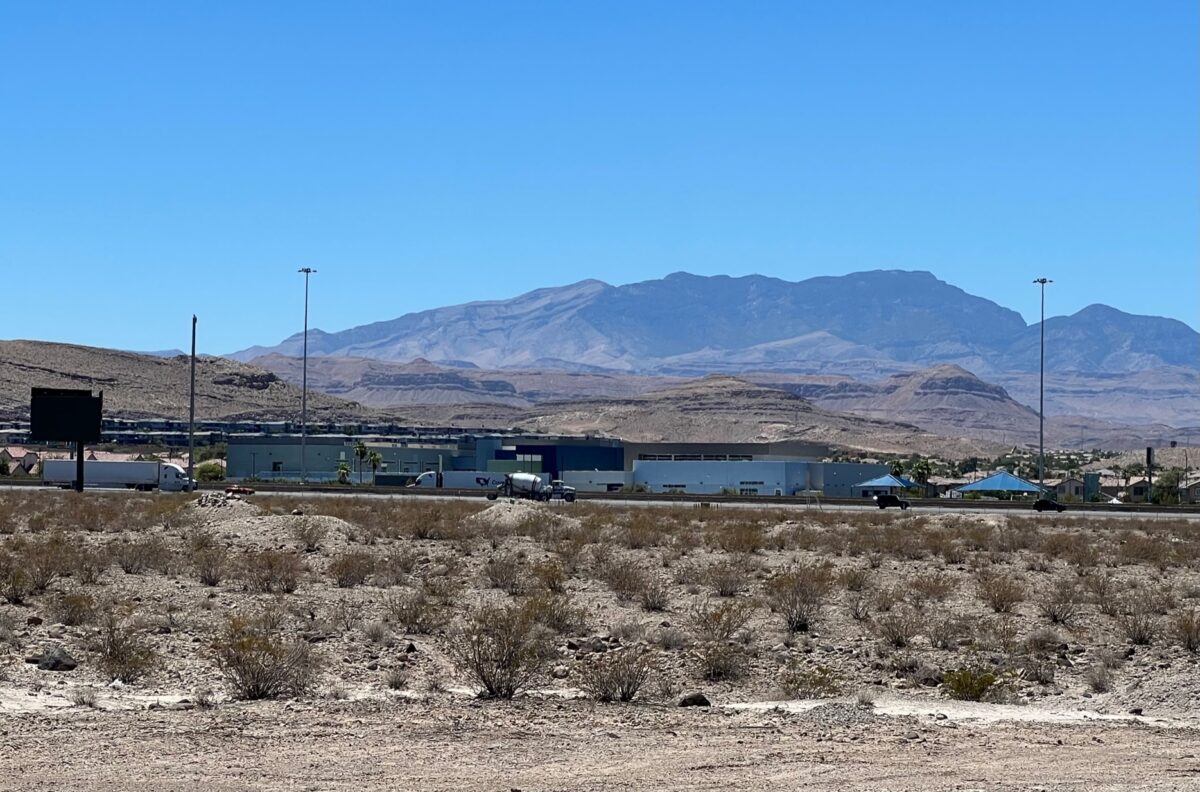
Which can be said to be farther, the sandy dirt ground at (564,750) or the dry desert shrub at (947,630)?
the dry desert shrub at (947,630)

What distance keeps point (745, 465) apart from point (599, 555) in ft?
267

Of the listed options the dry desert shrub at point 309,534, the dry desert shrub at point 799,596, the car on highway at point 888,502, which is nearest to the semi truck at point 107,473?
the car on highway at point 888,502

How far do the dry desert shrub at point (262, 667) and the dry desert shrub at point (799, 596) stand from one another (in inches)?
320

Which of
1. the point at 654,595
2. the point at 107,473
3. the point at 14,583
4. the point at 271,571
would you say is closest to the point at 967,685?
the point at 654,595

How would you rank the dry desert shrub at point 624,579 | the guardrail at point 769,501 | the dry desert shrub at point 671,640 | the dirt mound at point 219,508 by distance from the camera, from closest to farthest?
1. the dry desert shrub at point 671,640
2. the dry desert shrub at point 624,579
3. the dirt mound at point 219,508
4. the guardrail at point 769,501

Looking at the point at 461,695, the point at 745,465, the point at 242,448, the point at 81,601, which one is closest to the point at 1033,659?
the point at 461,695

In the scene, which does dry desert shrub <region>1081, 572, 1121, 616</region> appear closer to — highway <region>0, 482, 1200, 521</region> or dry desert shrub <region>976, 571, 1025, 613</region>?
dry desert shrub <region>976, 571, 1025, 613</region>

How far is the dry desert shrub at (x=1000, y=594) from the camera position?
26.2m

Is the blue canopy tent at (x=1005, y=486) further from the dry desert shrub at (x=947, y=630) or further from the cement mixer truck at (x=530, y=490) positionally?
the dry desert shrub at (x=947, y=630)

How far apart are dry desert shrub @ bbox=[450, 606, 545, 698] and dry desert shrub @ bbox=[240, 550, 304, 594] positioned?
823 centimetres

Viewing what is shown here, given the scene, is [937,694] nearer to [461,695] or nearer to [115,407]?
[461,695]

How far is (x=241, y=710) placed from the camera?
15805mm

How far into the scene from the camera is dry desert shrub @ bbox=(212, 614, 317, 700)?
16703mm

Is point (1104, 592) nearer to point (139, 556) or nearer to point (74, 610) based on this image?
point (74, 610)
